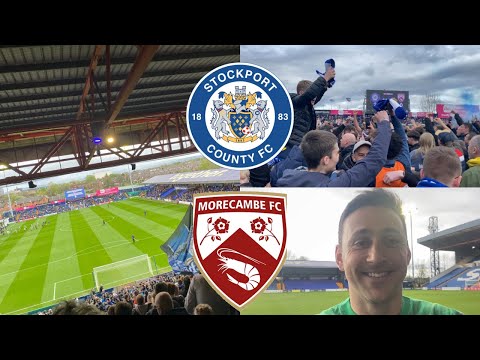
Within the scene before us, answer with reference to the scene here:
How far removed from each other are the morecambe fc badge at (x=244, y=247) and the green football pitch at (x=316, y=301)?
0.44 ft

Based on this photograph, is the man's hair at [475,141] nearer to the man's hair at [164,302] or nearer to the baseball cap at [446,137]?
the baseball cap at [446,137]

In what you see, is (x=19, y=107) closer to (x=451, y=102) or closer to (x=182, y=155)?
(x=182, y=155)

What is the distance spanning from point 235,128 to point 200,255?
4.35 ft

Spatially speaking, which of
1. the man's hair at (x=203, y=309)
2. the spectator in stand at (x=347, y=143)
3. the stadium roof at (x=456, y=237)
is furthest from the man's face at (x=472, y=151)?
the man's hair at (x=203, y=309)

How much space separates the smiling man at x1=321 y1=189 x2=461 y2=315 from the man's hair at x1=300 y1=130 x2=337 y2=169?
552 mm

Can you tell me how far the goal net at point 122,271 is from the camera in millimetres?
3814

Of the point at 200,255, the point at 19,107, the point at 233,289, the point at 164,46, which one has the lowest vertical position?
the point at 233,289

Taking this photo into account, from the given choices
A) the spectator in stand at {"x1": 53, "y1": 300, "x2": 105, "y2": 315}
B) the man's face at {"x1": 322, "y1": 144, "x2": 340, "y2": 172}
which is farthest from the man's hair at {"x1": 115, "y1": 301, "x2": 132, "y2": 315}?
the man's face at {"x1": 322, "y1": 144, "x2": 340, "y2": 172}

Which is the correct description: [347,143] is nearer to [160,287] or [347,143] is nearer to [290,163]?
[290,163]

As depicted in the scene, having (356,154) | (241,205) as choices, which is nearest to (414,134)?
(356,154)

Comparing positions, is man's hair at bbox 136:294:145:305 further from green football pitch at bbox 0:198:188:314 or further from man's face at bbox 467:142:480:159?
man's face at bbox 467:142:480:159

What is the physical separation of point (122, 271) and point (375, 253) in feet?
8.55

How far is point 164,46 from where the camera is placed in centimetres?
378

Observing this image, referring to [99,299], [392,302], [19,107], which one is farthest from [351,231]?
[19,107]
